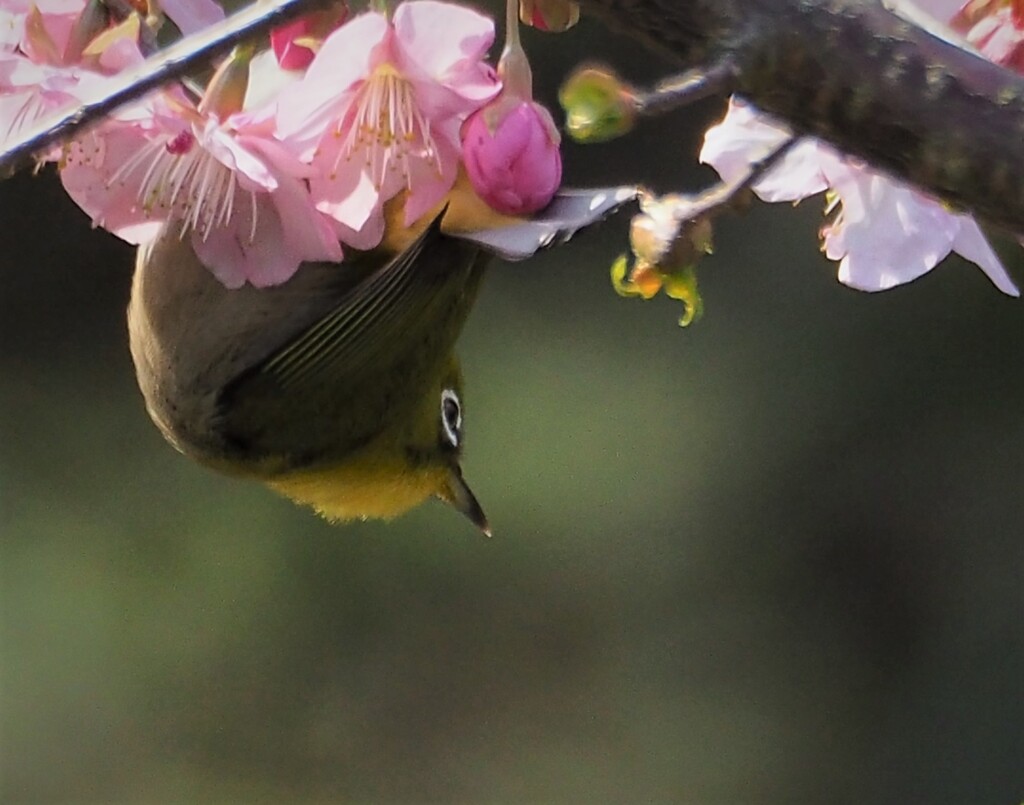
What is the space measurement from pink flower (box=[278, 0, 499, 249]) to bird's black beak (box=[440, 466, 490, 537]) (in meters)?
0.69

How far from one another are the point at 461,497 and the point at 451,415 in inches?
5.8

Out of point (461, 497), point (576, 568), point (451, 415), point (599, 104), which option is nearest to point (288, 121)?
point (599, 104)

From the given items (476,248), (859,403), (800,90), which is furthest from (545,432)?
(800,90)

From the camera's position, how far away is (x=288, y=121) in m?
0.61

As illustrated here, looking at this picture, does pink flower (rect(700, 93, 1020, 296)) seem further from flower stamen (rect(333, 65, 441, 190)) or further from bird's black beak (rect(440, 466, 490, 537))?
bird's black beak (rect(440, 466, 490, 537))

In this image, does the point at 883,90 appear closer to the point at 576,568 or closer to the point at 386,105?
the point at 386,105

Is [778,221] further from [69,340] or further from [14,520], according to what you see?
[14,520]

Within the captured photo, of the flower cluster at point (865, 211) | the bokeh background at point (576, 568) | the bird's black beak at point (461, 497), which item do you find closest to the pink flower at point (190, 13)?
the flower cluster at point (865, 211)

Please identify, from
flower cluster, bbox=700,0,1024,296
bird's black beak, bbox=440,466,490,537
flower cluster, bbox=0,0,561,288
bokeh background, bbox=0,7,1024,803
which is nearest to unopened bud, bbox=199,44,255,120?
flower cluster, bbox=0,0,561,288

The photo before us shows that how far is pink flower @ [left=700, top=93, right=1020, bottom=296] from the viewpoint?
0.67 metres

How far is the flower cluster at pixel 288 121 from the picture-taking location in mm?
597

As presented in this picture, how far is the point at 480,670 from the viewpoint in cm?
303

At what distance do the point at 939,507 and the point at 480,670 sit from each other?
114 centimetres

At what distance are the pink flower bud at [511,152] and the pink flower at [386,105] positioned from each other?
1 cm
